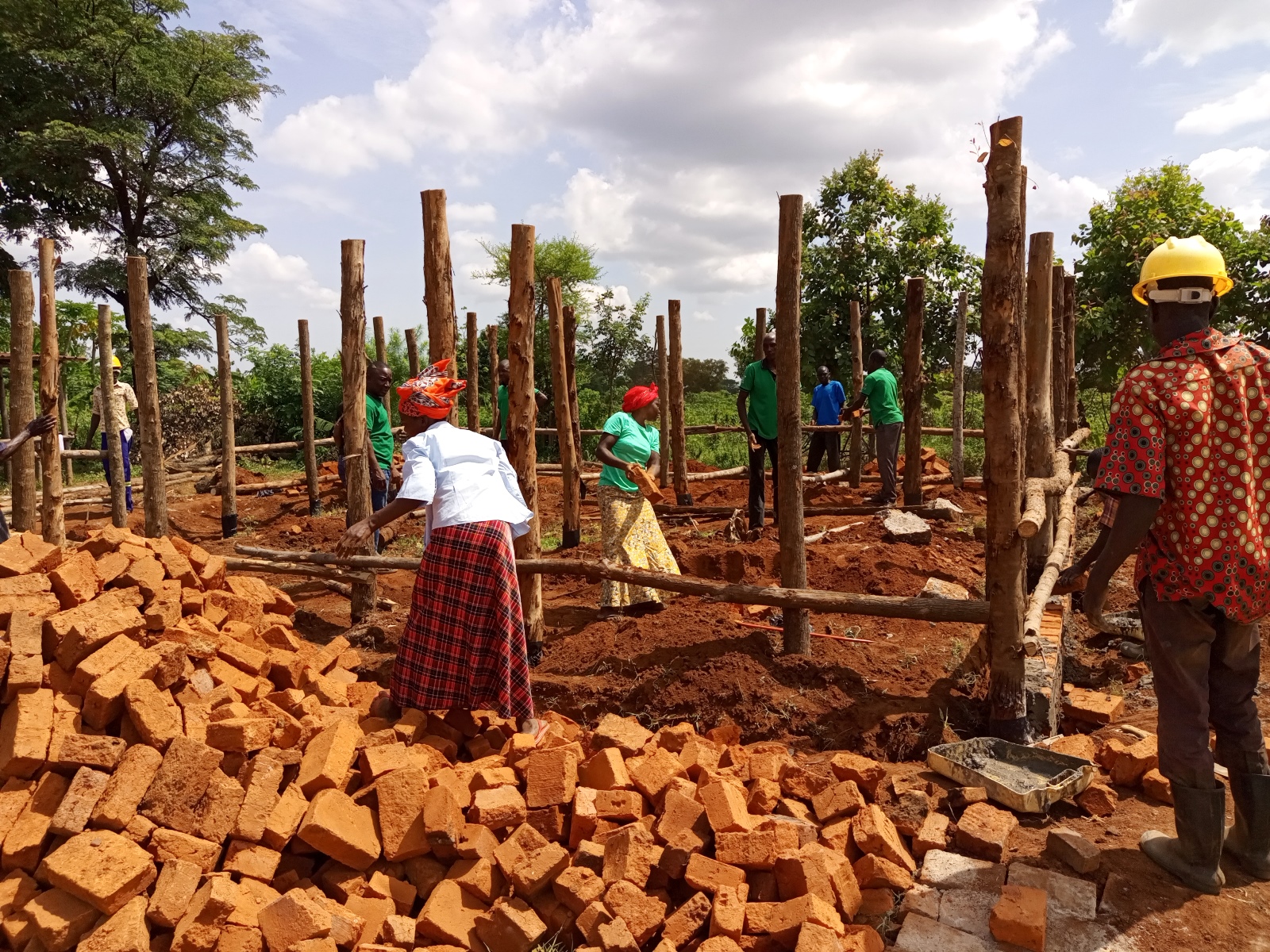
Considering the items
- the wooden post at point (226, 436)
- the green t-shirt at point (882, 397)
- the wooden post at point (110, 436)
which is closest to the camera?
the wooden post at point (110, 436)

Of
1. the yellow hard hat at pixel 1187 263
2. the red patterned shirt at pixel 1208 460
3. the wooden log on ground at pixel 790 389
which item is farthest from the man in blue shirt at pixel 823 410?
the red patterned shirt at pixel 1208 460

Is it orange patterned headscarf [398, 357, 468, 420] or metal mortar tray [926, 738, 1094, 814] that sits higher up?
orange patterned headscarf [398, 357, 468, 420]

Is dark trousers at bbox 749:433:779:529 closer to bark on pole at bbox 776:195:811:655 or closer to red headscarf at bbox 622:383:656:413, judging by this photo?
red headscarf at bbox 622:383:656:413

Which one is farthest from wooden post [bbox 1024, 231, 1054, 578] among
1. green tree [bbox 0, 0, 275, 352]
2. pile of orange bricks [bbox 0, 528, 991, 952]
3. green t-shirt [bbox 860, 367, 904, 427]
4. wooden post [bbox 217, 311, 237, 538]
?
green tree [bbox 0, 0, 275, 352]

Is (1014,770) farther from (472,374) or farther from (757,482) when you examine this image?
(472,374)

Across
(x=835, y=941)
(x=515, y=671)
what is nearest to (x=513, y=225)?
(x=515, y=671)

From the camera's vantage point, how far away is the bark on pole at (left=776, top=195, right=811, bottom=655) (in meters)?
4.64

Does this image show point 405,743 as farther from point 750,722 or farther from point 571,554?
point 571,554

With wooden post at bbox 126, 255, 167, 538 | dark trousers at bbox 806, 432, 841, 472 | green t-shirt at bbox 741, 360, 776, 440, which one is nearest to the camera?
wooden post at bbox 126, 255, 167, 538

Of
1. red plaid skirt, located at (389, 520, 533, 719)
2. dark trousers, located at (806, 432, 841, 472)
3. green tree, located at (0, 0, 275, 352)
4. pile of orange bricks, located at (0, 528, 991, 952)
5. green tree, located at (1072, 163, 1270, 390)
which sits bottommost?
pile of orange bricks, located at (0, 528, 991, 952)

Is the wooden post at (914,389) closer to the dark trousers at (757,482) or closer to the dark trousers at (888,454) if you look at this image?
the dark trousers at (888,454)

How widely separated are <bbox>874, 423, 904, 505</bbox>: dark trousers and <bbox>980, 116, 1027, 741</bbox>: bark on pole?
5.89m

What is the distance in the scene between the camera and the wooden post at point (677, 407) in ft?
36.8

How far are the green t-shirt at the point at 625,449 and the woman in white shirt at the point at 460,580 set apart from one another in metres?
1.78
